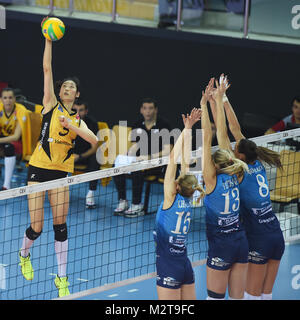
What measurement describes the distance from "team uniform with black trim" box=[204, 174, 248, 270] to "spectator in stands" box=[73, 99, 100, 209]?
4.86 m

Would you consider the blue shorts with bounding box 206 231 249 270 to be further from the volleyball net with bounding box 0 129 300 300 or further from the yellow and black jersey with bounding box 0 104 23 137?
the yellow and black jersey with bounding box 0 104 23 137

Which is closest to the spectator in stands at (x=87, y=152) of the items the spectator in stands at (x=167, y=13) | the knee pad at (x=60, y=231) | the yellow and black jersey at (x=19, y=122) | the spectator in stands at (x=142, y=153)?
the spectator in stands at (x=142, y=153)

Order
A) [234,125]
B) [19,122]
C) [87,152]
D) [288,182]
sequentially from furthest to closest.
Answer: [19,122] → [87,152] → [288,182] → [234,125]

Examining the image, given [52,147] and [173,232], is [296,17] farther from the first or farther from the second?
[173,232]

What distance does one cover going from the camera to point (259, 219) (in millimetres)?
7570

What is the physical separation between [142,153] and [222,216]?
4.66m

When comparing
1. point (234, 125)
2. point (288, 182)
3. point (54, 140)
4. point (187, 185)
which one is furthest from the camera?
point (288, 182)

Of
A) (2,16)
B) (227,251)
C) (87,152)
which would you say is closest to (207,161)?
(227,251)

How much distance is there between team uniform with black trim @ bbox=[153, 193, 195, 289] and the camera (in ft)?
22.9

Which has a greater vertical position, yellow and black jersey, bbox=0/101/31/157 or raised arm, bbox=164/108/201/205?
raised arm, bbox=164/108/201/205

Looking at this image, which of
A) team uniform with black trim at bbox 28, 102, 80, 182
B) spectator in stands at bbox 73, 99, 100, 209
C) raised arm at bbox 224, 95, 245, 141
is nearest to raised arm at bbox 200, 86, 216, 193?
raised arm at bbox 224, 95, 245, 141

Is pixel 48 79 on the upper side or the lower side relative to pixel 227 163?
upper

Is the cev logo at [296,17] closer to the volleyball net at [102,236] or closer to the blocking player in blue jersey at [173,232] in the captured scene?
the volleyball net at [102,236]
